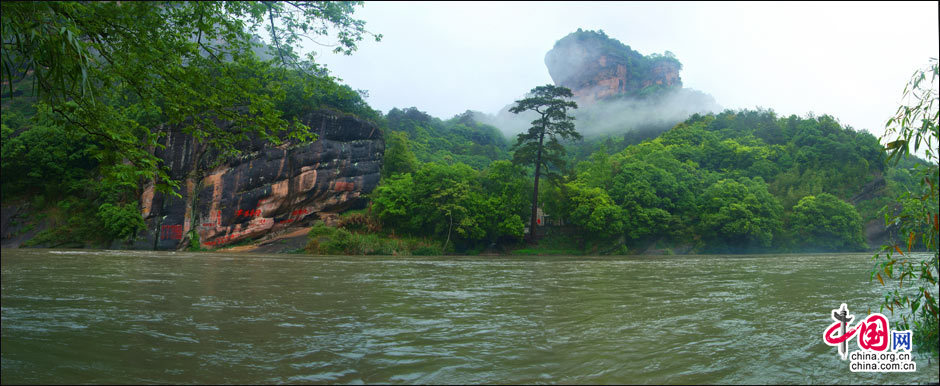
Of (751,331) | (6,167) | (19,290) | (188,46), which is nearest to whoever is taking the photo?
(751,331)

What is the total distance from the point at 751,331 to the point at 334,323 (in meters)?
5.30

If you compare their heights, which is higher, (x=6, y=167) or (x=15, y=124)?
(x=15, y=124)

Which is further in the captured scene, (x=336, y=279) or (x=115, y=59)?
(x=336, y=279)

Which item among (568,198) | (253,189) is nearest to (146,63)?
(253,189)

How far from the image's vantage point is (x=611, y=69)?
5172 inches

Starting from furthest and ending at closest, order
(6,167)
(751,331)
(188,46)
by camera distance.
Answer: (6,167) → (188,46) → (751,331)

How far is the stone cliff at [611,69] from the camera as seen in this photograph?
130875mm

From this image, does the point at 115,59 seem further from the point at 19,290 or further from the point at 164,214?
the point at 164,214

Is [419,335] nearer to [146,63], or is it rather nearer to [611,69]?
[146,63]

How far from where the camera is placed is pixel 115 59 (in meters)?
5.78

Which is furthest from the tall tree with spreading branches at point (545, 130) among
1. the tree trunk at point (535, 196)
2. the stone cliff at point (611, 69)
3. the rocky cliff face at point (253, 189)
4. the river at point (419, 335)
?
the stone cliff at point (611, 69)

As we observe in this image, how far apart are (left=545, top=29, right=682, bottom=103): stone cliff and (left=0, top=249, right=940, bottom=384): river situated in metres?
128

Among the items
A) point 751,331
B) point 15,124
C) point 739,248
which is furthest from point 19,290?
point 15,124

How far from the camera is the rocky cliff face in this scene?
36188 mm
